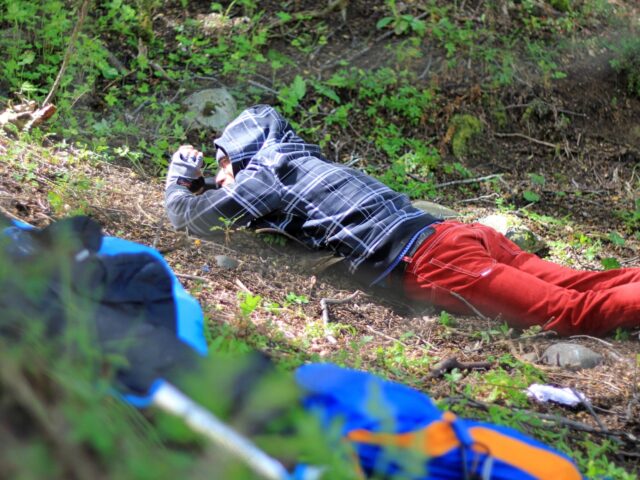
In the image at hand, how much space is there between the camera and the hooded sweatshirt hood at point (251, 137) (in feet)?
13.4

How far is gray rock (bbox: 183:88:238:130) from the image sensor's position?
16.6ft

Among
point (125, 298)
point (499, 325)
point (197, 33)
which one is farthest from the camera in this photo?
point (197, 33)

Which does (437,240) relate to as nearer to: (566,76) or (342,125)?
(342,125)

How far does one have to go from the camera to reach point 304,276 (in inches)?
151

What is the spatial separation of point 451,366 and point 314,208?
3.85 ft

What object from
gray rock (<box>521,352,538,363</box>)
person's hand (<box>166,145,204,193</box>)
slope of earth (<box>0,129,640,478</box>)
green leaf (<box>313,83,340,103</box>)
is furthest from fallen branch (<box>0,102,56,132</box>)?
gray rock (<box>521,352,538,363</box>)

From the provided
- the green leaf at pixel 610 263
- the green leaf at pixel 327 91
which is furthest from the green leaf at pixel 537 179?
the green leaf at pixel 327 91

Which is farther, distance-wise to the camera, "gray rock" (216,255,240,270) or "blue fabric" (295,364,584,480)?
"gray rock" (216,255,240,270)

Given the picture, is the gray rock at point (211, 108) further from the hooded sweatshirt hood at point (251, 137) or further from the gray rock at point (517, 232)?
the gray rock at point (517, 232)

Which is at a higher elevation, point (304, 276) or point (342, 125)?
point (342, 125)

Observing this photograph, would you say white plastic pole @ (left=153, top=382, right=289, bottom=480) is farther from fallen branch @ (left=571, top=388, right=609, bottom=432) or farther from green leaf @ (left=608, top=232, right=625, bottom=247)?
green leaf @ (left=608, top=232, right=625, bottom=247)

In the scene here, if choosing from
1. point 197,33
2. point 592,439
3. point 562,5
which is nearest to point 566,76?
point 562,5

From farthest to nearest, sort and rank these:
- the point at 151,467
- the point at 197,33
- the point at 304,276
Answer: the point at 197,33, the point at 304,276, the point at 151,467

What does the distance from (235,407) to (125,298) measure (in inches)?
40.1
